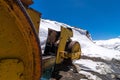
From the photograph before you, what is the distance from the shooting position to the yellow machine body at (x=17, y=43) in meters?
1.21

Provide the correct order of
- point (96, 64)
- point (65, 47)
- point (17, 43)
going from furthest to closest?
point (96, 64)
point (65, 47)
point (17, 43)

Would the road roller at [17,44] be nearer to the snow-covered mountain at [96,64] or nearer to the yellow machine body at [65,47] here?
the yellow machine body at [65,47]

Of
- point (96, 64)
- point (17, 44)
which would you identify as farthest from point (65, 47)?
point (17, 44)

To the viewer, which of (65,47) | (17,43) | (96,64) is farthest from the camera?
(96,64)

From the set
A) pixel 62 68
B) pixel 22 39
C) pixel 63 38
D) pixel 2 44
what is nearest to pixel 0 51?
pixel 2 44

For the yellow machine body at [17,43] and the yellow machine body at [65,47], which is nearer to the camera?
the yellow machine body at [17,43]

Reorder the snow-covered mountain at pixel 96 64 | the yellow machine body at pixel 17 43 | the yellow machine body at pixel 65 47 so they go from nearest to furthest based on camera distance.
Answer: the yellow machine body at pixel 17 43 < the yellow machine body at pixel 65 47 < the snow-covered mountain at pixel 96 64

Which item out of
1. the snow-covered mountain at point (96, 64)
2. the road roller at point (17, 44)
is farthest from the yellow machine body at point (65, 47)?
the road roller at point (17, 44)

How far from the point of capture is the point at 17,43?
4.22 feet

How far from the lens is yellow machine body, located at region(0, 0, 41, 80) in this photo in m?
1.21

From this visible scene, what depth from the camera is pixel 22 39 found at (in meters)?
1.29

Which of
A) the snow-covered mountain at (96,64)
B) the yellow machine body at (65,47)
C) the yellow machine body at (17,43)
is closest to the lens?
the yellow machine body at (17,43)

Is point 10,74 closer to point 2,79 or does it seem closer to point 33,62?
point 2,79

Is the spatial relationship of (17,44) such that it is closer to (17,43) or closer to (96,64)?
(17,43)
